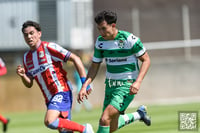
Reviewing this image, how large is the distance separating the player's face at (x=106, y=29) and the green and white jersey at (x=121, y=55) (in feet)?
0.38

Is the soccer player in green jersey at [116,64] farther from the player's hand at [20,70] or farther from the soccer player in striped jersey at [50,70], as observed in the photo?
the player's hand at [20,70]

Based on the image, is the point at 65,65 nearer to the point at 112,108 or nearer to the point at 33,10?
the point at 33,10

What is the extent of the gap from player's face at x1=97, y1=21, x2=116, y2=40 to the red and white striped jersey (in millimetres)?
703

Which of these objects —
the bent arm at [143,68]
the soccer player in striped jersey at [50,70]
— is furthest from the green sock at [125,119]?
the bent arm at [143,68]

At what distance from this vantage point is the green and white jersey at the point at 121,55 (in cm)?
876

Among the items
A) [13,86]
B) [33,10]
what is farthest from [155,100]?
[33,10]

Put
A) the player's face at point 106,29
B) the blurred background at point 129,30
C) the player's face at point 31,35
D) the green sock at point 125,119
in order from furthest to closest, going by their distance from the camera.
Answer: the blurred background at point 129,30, the green sock at point 125,119, the player's face at point 31,35, the player's face at point 106,29

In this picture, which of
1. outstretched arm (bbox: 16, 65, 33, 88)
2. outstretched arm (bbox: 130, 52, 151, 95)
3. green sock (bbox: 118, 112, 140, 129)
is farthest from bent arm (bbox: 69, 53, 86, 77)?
green sock (bbox: 118, 112, 140, 129)

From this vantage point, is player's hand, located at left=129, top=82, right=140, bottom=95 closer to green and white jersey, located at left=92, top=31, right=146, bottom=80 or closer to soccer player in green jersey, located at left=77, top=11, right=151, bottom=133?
soccer player in green jersey, located at left=77, top=11, right=151, bottom=133

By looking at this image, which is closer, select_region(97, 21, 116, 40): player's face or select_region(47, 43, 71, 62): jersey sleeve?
select_region(97, 21, 116, 40): player's face

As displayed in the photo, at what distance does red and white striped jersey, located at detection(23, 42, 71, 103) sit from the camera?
9070mm

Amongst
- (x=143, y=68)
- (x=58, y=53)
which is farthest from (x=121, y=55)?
(x=58, y=53)

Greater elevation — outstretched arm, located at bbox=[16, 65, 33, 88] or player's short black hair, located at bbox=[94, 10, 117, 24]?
player's short black hair, located at bbox=[94, 10, 117, 24]

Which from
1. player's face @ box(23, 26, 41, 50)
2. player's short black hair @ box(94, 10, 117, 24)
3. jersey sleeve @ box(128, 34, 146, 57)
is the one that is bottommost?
jersey sleeve @ box(128, 34, 146, 57)
